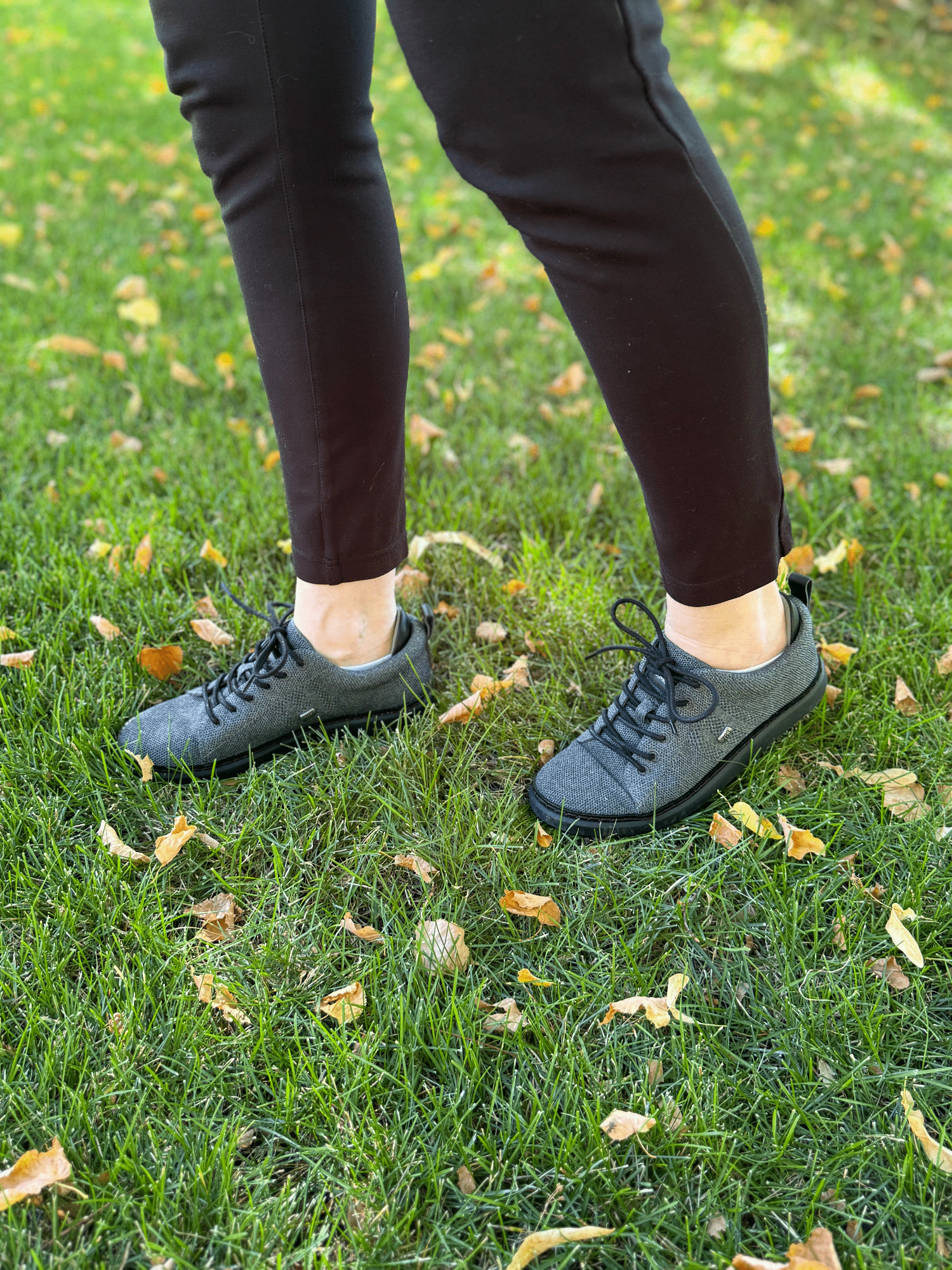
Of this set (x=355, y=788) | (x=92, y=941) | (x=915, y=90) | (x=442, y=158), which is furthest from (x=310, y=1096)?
(x=915, y=90)

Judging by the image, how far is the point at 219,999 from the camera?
3.44 ft

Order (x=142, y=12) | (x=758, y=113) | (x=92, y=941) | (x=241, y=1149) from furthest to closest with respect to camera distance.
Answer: (x=142, y=12)
(x=758, y=113)
(x=92, y=941)
(x=241, y=1149)

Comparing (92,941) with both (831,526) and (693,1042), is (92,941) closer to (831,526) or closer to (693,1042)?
(693,1042)

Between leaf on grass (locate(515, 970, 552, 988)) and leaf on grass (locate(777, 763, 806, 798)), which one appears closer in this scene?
leaf on grass (locate(515, 970, 552, 988))

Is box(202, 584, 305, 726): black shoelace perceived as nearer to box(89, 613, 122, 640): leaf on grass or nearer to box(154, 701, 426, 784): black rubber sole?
box(154, 701, 426, 784): black rubber sole

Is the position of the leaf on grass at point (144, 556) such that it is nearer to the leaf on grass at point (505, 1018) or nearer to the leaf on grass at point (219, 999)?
the leaf on grass at point (219, 999)

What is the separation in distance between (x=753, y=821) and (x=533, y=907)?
342mm

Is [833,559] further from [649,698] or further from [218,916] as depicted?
[218,916]

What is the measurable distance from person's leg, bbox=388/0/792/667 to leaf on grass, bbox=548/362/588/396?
1.51 metres

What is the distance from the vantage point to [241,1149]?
936 mm

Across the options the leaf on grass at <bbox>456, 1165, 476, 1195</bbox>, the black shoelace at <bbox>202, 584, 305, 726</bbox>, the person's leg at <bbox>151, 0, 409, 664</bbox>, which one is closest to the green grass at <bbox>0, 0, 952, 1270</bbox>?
the leaf on grass at <bbox>456, 1165, 476, 1195</bbox>

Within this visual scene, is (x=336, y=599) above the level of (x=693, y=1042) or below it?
above

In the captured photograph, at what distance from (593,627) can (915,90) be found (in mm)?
6533

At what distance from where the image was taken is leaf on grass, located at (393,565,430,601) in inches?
69.9
